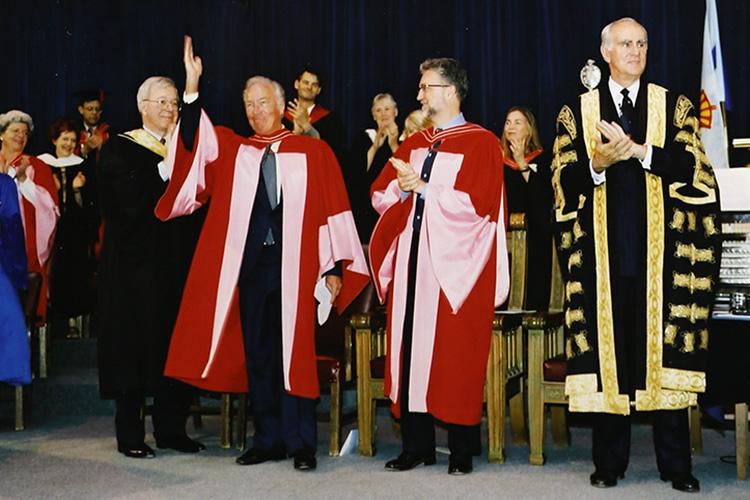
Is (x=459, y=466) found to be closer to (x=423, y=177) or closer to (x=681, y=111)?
(x=423, y=177)

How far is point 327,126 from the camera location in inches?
278

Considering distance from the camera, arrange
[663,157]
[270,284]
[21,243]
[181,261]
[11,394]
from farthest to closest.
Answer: [11,394] → [21,243] → [181,261] → [270,284] → [663,157]

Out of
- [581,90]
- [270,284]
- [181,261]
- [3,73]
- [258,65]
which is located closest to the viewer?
[270,284]

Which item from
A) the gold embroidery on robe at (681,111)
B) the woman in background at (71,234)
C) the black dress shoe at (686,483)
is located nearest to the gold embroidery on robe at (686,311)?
the black dress shoe at (686,483)

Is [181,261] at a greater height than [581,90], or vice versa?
[581,90]

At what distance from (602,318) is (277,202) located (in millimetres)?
1475

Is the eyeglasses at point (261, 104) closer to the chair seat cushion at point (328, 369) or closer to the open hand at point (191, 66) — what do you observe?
the open hand at point (191, 66)

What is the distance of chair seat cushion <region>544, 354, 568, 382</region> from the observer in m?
4.39

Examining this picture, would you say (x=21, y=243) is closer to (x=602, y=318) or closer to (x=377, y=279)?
(x=377, y=279)

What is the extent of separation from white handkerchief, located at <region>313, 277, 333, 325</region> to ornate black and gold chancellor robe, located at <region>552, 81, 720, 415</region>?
46.3 inches

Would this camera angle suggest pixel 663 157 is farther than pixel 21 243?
No

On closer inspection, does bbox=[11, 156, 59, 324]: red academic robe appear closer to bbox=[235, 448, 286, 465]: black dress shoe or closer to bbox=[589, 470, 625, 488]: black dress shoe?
bbox=[235, 448, 286, 465]: black dress shoe

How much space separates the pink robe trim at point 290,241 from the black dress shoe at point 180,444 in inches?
28.0

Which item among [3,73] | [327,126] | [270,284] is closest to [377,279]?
[270,284]
